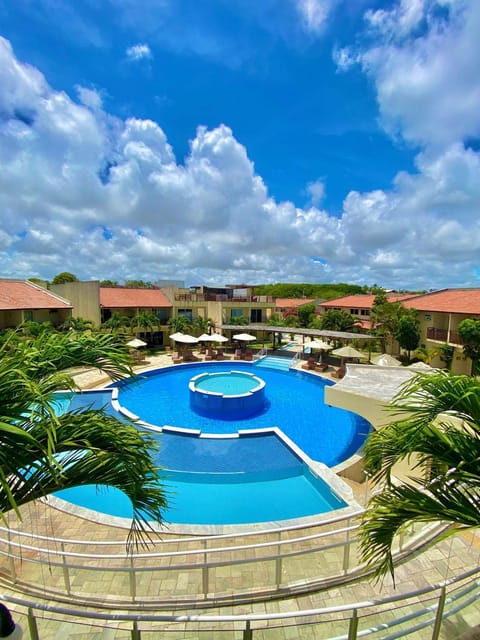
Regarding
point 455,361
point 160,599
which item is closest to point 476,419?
point 160,599

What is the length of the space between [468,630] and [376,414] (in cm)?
723

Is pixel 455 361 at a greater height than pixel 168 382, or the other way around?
pixel 455 361

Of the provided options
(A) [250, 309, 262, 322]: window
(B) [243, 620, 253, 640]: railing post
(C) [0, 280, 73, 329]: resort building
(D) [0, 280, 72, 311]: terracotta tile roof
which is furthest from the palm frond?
(A) [250, 309, 262, 322]: window

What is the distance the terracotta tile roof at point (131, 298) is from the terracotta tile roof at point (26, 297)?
4.10 metres

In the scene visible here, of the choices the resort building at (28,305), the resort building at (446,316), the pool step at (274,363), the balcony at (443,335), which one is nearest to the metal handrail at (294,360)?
the pool step at (274,363)

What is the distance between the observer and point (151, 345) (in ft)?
114

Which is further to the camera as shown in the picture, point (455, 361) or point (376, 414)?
point (455, 361)

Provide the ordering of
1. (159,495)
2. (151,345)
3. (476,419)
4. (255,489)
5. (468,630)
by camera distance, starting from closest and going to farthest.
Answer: (476,419) < (468,630) < (159,495) < (255,489) < (151,345)

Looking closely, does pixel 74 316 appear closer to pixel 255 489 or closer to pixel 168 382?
pixel 168 382

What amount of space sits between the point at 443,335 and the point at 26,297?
37.9 metres

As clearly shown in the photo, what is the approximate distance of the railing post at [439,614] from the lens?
3.71m

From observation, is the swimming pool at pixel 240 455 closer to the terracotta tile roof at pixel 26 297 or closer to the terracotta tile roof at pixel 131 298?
the terracotta tile roof at pixel 26 297

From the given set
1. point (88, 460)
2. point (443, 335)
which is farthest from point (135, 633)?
point (443, 335)

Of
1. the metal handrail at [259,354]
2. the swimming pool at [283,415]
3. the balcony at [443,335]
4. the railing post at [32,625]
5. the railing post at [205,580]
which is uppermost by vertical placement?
the balcony at [443,335]
